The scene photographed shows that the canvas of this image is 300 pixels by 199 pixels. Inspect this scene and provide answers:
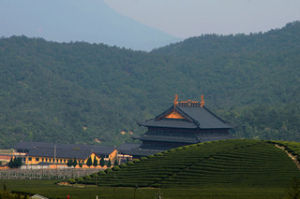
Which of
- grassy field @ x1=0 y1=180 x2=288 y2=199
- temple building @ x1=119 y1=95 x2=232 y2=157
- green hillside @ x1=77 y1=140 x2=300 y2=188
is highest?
temple building @ x1=119 y1=95 x2=232 y2=157

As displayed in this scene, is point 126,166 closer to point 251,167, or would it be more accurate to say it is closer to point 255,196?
point 251,167

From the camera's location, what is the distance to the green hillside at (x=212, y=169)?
9706 cm

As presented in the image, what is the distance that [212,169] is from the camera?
104 m

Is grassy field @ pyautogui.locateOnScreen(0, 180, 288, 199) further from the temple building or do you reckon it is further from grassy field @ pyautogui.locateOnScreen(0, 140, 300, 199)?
the temple building

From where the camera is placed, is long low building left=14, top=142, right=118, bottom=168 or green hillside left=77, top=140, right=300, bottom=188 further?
long low building left=14, top=142, right=118, bottom=168

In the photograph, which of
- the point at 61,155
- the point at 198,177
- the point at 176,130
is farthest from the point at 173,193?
the point at 61,155

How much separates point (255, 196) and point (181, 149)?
3951 centimetres

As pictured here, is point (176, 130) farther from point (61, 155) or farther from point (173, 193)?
point (173, 193)

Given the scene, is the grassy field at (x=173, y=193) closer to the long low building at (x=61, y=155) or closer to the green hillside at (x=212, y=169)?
the green hillside at (x=212, y=169)

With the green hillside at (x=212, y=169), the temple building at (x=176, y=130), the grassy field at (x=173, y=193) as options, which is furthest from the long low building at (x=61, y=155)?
the grassy field at (x=173, y=193)

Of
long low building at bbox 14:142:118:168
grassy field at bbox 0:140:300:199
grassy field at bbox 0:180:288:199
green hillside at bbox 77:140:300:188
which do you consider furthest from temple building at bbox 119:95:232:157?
grassy field at bbox 0:180:288:199

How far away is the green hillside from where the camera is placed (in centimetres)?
9706

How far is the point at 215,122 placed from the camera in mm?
141125

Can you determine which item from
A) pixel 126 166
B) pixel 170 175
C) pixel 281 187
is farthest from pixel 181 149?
pixel 281 187
